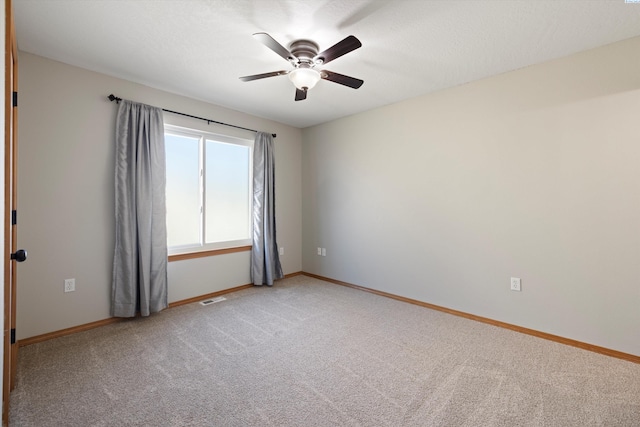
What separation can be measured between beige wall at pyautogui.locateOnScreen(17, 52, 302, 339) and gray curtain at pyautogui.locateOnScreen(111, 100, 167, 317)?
114 millimetres

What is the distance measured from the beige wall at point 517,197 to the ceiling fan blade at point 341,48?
1.74m

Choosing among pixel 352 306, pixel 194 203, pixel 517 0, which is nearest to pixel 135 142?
pixel 194 203

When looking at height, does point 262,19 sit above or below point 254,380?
above

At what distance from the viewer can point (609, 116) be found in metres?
2.28

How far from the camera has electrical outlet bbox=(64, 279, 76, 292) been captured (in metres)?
2.61

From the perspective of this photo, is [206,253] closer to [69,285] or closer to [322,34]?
[69,285]

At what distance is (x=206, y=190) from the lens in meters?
3.69

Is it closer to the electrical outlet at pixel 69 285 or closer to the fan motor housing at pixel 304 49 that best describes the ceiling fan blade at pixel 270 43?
the fan motor housing at pixel 304 49

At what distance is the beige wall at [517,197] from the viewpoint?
2.26 meters

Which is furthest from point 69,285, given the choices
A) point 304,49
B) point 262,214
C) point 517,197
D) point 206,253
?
point 517,197

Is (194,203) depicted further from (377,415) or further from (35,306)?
(377,415)

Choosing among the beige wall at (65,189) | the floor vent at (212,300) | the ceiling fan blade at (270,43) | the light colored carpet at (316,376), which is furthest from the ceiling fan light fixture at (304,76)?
the floor vent at (212,300)

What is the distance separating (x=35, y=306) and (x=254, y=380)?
2.10 meters

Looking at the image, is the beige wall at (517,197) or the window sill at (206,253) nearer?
the beige wall at (517,197)
